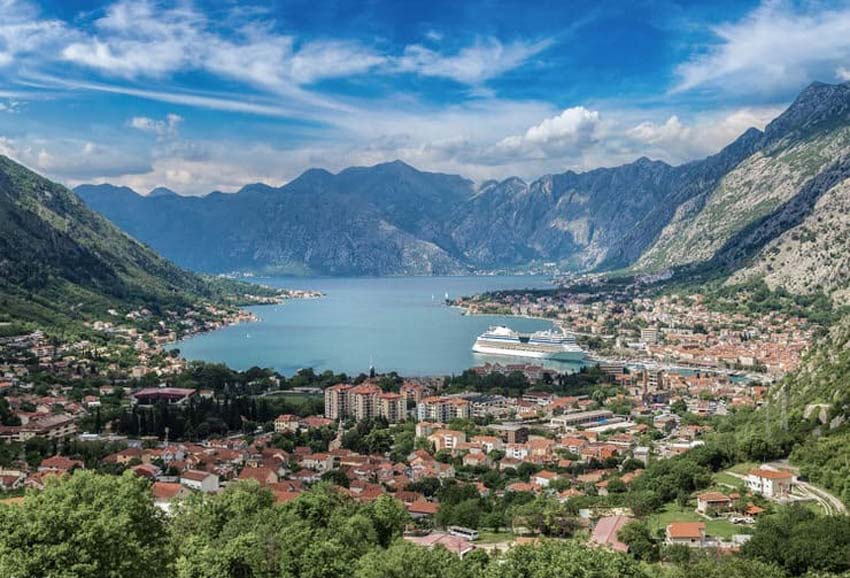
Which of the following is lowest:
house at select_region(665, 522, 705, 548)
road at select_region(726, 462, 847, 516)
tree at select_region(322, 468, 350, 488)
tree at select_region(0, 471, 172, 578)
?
tree at select_region(322, 468, 350, 488)

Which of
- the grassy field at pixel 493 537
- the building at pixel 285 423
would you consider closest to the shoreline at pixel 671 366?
the building at pixel 285 423

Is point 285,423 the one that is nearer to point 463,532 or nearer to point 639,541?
point 463,532

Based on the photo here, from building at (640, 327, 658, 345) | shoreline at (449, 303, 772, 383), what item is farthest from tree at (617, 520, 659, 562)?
building at (640, 327, 658, 345)

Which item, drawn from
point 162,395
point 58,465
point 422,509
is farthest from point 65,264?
point 422,509

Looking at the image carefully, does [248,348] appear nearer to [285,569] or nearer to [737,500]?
[737,500]

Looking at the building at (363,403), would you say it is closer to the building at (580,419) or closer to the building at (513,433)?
the building at (513,433)

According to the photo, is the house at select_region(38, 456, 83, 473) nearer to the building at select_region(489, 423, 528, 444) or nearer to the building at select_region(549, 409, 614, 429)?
the building at select_region(489, 423, 528, 444)
